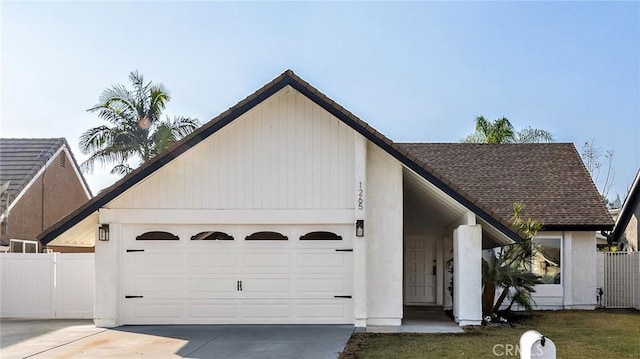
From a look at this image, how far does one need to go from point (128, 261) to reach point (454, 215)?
752 cm

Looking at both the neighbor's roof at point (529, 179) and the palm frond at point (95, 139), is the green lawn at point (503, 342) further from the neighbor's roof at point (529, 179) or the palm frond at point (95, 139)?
the palm frond at point (95, 139)

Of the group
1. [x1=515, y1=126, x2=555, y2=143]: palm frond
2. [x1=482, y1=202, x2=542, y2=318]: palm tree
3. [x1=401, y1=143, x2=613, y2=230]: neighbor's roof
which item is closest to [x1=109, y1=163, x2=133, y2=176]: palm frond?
[x1=401, y1=143, x2=613, y2=230]: neighbor's roof

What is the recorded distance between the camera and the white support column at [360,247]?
13680 millimetres

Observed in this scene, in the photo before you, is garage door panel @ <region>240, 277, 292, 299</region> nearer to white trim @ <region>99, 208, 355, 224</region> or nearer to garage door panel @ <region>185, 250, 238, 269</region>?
garage door panel @ <region>185, 250, 238, 269</region>

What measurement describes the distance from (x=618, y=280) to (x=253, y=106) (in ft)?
42.6

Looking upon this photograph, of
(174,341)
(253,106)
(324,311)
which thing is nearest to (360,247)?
(324,311)

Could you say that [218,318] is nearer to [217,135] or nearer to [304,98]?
[217,135]

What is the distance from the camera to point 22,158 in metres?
23.3

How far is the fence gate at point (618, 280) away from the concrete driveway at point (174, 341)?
33.4 feet

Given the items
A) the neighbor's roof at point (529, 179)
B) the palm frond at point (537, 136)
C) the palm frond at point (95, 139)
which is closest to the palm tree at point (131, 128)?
the palm frond at point (95, 139)

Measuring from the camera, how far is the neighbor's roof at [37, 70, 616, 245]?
44.2ft

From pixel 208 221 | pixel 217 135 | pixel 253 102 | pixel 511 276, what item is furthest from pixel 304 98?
pixel 511 276

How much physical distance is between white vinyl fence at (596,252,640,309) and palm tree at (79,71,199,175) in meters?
17.0

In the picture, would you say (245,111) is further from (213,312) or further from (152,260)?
(213,312)
